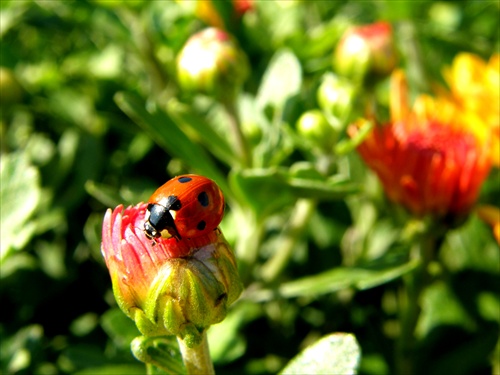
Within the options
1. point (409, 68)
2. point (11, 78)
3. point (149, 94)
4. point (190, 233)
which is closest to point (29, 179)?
point (190, 233)

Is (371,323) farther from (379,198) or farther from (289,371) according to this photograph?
(289,371)

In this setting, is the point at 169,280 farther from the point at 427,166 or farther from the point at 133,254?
the point at 427,166

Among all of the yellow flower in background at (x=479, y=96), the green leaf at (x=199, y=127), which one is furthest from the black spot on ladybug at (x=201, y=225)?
the yellow flower in background at (x=479, y=96)

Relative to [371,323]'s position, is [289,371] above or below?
above

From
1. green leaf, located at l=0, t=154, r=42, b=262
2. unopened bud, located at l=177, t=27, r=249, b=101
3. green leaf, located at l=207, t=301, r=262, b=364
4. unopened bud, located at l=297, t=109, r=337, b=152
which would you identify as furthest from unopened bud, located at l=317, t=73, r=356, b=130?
green leaf, located at l=0, t=154, r=42, b=262

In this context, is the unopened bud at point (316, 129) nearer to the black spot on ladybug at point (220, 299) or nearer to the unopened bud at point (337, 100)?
the unopened bud at point (337, 100)
